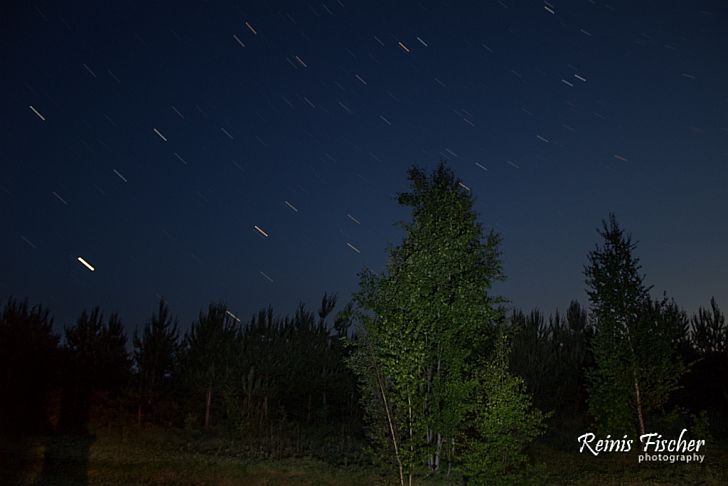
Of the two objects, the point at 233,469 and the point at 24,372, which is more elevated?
the point at 24,372

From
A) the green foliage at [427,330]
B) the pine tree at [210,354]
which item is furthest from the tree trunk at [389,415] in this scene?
the pine tree at [210,354]

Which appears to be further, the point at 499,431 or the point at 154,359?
the point at 154,359

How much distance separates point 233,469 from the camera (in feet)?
61.7

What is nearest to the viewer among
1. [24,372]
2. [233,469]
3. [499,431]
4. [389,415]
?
[389,415]

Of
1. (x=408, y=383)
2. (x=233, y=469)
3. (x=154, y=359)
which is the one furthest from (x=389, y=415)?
(x=154, y=359)

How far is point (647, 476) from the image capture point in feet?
52.2

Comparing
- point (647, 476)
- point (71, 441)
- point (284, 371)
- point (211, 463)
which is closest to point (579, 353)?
point (284, 371)

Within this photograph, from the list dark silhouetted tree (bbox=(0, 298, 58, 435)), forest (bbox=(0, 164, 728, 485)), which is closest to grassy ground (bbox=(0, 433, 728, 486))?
forest (bbox=(0, 164, 728, 485))

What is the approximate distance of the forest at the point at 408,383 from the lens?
611 inches

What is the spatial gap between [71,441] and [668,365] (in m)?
27.2

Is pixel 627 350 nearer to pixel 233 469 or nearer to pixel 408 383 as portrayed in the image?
pixel 408 383

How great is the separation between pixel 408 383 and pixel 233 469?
8251 millimetres

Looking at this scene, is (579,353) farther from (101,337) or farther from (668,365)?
(101,337)

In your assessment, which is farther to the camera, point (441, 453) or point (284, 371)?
point (284, 371)
